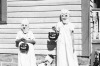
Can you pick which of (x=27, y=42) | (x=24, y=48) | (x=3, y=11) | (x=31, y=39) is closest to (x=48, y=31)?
(x=31, y=39)

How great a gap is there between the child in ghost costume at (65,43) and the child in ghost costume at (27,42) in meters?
0.74

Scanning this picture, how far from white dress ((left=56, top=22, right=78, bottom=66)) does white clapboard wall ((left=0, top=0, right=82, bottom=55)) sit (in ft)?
1.85

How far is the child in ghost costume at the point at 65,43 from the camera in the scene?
26.6 feet

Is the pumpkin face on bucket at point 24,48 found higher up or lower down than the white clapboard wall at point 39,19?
lower down

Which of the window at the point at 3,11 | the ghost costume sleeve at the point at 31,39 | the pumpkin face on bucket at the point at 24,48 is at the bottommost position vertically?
the pumpkin face on bucket at the point at 24,48

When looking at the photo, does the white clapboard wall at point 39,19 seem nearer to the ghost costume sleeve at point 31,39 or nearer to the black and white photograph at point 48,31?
the black and white photograph at point 48,31

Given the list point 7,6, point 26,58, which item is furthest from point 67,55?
point 7,6

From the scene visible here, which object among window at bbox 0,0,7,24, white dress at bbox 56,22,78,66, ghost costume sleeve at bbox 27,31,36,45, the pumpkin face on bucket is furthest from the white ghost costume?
window at bbox 0,0,7,24

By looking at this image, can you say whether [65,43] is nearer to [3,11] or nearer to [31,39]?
[31,39]

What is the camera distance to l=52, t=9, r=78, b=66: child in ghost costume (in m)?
8.09

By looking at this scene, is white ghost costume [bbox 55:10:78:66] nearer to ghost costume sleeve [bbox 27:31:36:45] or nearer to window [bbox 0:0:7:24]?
ghost costume sleeve [bbox 27:31:36:45]

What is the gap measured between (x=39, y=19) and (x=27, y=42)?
3.48ft

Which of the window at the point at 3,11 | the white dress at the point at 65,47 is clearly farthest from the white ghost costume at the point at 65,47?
the window at the point at 3,11

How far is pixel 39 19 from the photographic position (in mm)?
8852
